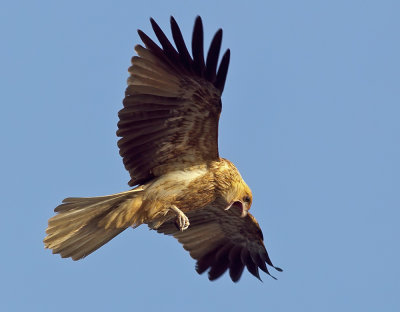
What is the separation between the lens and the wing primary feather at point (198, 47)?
912 centimetres

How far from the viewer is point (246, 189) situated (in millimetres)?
10422

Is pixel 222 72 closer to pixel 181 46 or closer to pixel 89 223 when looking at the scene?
pixel 181 46

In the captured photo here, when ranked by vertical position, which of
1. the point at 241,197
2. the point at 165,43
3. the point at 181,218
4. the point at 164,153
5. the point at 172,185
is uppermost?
the point at 165,43

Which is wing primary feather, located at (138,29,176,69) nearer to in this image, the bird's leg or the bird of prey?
the bird of prey

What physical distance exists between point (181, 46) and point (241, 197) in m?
2.17

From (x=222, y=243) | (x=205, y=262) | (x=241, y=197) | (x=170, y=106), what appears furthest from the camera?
(x=222, y=243)

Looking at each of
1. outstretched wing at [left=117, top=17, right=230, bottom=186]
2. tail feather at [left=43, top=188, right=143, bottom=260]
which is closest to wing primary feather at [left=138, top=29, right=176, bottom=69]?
outstretched wing at [left=117, top=17, right=230, bottom=186]

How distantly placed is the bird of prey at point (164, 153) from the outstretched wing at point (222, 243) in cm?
90

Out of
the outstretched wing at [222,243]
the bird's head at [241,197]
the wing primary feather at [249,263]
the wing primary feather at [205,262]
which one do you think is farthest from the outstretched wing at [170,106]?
the wing primary feather at [249,263]

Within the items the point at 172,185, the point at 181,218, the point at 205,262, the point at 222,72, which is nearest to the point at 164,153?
the point at 172,185

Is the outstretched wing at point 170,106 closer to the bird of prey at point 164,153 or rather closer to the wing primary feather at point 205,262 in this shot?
the bird of prey at point 164,153

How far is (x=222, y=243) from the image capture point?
38.7 ft

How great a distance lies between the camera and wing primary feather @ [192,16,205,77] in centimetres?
912

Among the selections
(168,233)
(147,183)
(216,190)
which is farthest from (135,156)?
(168,233)
